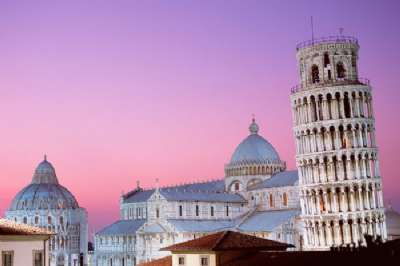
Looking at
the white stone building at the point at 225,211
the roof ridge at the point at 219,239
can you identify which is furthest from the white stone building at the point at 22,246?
the white stone building at the point at 225,211

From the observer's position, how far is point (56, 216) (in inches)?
5989

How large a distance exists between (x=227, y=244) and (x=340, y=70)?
113ft

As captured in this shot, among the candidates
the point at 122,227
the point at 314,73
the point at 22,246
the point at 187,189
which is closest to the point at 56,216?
the point at 122,227

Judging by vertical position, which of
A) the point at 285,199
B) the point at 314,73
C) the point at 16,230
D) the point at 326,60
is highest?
the point at 326,60

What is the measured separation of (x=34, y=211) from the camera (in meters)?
150

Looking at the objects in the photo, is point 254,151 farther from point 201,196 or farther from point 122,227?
point 122,227

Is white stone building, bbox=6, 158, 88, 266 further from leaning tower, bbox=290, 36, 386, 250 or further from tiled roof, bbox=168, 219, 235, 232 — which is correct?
leaning tower, bbox=290, 36, 386, 250

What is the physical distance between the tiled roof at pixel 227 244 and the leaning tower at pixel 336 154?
75.1ft

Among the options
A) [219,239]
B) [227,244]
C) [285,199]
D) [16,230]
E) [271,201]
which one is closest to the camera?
[227,244]

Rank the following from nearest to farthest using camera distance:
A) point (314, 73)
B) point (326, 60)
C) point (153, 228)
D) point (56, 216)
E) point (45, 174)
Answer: point (326, 60), point (314, 73), point (153, 228), point (56, 216), point (45, 174)

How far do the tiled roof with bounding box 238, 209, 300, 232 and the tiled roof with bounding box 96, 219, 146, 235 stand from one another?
20.8 metres

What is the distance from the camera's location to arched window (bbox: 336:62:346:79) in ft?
225

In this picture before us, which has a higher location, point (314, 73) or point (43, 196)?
point (314, 73)

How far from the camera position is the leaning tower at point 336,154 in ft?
210
